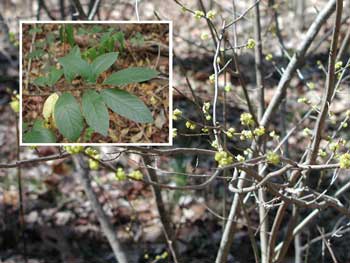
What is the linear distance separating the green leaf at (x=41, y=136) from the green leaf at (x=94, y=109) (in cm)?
16

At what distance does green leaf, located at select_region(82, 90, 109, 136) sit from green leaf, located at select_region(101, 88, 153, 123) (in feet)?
0.06

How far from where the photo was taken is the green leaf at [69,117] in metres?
1.39

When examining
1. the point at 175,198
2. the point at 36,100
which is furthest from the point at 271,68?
the point at 36,100

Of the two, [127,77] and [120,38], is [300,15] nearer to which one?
[120,38]

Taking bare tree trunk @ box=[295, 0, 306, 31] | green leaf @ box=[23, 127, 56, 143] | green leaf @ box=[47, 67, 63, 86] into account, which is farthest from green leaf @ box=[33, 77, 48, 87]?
bare tree trunk @ box=[295, 0, 306, 31]

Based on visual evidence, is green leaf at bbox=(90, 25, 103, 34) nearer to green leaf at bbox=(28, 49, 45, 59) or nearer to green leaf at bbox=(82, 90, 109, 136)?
green leaf at bbox=(28, 49, 45, 59)

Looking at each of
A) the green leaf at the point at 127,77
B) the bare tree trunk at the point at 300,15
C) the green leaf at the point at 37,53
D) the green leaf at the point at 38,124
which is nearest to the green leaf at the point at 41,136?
the green leaf at the point at 38,124

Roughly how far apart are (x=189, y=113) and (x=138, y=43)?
2443 mm

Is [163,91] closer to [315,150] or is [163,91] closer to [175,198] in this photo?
[315,150]

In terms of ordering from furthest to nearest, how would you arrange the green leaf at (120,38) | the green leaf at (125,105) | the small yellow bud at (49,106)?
the green leaf at (120,38) → the small yellow bud at (49,106) → the green leaf at (125,105)

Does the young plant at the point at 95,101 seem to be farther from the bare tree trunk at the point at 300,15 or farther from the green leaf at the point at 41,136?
the bare tree trunk at the point at 300,15

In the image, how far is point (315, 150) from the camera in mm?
1761

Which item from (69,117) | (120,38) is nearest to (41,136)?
(69,117)

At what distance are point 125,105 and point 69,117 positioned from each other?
0.44ft
